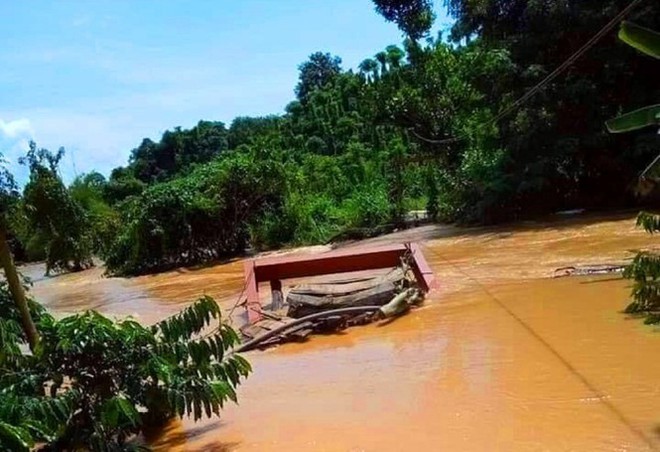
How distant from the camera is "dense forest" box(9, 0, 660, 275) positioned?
1783cm

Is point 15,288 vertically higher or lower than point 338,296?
higher

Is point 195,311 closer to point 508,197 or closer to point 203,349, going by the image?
point 203,349

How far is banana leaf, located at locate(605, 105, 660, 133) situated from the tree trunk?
441 cm

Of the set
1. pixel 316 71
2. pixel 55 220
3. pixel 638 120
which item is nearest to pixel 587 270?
pixel 638 120

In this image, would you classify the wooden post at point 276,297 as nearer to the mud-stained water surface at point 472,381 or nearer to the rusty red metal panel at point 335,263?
the rusty red metal panel at point 335,263

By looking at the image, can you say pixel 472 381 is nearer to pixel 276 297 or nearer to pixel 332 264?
pixel 332 264

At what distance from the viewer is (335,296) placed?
8.70 metres

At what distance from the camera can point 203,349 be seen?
15.7 ft

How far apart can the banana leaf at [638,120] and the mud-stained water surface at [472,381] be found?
1.80 meters

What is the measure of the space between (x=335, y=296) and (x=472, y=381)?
3.30m

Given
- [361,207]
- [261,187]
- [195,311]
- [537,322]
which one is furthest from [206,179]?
[195,311]

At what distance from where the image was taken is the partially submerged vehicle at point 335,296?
8.34 m

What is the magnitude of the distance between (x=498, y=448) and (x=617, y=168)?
15448mm

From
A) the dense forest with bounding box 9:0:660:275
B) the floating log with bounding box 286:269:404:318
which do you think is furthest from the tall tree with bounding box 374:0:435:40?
the floating log with bounding box 286:269:404:318
